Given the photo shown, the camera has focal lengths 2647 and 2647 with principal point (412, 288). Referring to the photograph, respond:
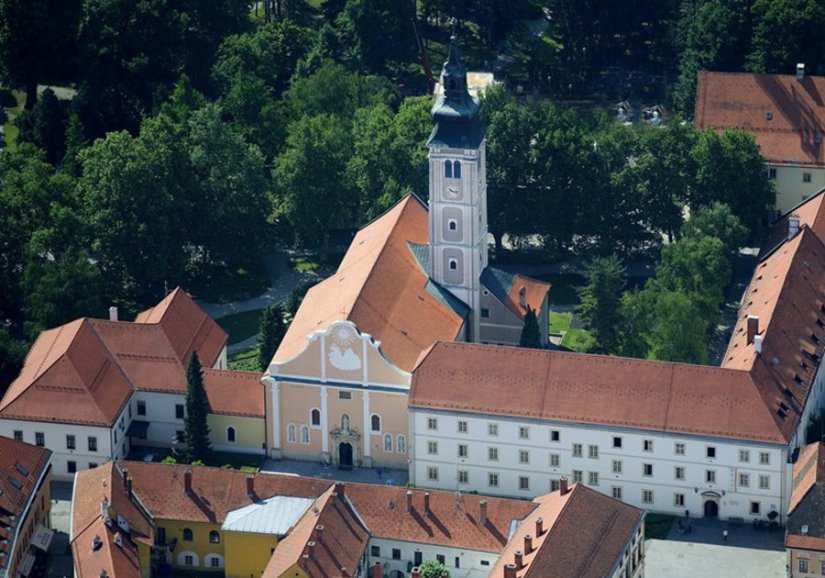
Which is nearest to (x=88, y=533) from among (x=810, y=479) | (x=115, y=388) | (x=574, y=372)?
(x=115, y=388)

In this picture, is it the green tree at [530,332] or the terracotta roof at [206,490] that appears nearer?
the terracotta roof at [206,490]

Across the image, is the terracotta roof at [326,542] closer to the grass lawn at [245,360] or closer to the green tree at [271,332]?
the green tree at [271,332]

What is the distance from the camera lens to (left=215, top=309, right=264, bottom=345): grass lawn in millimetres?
195875

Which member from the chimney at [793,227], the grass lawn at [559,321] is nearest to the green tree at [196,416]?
the grass lawn at [559,321]

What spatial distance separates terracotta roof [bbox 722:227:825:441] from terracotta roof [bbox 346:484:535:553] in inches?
729

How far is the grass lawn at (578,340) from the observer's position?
189 m

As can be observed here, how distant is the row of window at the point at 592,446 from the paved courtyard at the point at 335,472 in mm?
4916

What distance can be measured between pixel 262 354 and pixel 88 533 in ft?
94.1

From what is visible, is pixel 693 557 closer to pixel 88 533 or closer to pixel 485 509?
pixel 485 509

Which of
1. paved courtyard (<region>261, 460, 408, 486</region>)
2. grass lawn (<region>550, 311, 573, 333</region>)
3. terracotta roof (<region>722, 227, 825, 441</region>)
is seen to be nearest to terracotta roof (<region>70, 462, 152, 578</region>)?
paved courtyard (<region>261, 460, 408, 486</region>)

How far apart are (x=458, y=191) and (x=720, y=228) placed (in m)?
23.3

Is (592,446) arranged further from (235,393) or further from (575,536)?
(235,393)

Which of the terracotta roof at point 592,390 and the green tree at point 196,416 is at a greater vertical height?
the terracotta roof at point 592,390

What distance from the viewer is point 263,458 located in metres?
177
